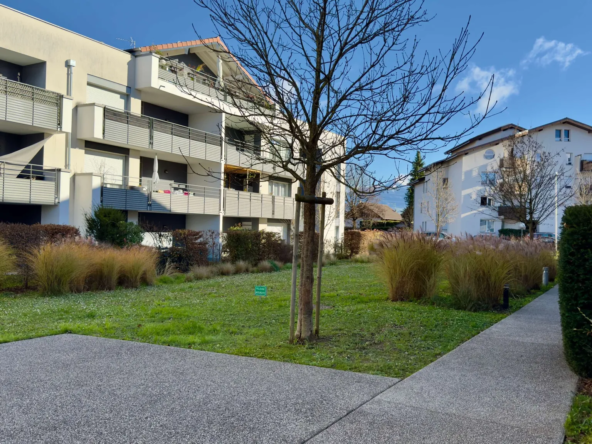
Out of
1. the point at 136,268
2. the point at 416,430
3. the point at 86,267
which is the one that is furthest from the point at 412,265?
the point at 86,267

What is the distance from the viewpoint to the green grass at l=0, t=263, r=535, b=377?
20.8 feet

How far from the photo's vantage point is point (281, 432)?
3742 mm

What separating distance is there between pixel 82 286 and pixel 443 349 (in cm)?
875

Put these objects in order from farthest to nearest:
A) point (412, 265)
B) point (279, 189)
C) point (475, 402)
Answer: point (279, 189) < point (412, 265) < point (475, 402)

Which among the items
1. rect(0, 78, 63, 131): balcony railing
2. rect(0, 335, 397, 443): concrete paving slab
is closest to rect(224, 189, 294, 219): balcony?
rect(0, 78, 63, 131): balcony railing

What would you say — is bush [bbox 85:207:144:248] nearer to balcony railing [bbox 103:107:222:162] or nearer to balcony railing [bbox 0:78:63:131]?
balcony railing [bbox 103:107:222:162]

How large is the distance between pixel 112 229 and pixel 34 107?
5645 millimetres

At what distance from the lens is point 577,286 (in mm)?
5281

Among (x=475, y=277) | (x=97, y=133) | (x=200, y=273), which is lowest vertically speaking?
(x=200, y=273)

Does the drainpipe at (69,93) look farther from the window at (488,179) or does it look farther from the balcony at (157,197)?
the window at (488,179)

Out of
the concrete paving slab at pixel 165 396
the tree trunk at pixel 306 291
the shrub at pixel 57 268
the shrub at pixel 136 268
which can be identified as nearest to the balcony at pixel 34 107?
the shrub at pixel 136 268

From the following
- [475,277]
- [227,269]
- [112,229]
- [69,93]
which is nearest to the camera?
[475,277]

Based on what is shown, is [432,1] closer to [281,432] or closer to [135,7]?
[281,432]

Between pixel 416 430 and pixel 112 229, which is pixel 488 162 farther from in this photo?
pixel 416 430
